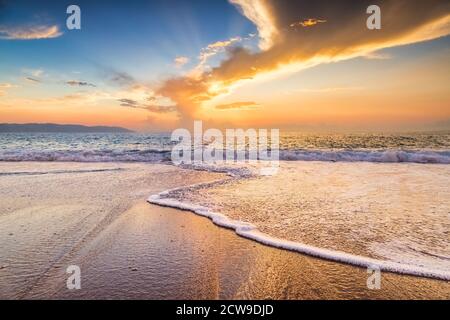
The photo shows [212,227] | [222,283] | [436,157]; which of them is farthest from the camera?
[436,157]

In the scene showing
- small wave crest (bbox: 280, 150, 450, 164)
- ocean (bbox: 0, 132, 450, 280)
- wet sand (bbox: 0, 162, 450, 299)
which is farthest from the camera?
small wave crest (bbox: 280, 150, 450, 164)

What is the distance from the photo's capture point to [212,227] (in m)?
5.10

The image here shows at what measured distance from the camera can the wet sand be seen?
2902mm

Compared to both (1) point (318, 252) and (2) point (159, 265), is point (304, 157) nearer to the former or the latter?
(1) point (318, 252)

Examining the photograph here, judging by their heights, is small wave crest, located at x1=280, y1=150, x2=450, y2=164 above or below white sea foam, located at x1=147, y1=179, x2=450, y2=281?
above

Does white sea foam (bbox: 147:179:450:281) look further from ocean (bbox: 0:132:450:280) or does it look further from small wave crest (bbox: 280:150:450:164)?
small wave crest (bbox: 280:150:450:164)

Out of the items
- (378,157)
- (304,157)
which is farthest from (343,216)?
(378,157)

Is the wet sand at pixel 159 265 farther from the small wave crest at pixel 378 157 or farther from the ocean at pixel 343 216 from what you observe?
the small wave crest at pixel 378 157

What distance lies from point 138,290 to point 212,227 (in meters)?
2.27

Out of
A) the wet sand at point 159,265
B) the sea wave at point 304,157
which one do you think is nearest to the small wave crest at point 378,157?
the sea wave at point 304,157

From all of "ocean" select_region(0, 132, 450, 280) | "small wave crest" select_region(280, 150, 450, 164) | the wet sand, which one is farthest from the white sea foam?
"small wave crest" select_region(280, 150, 450, 164)
